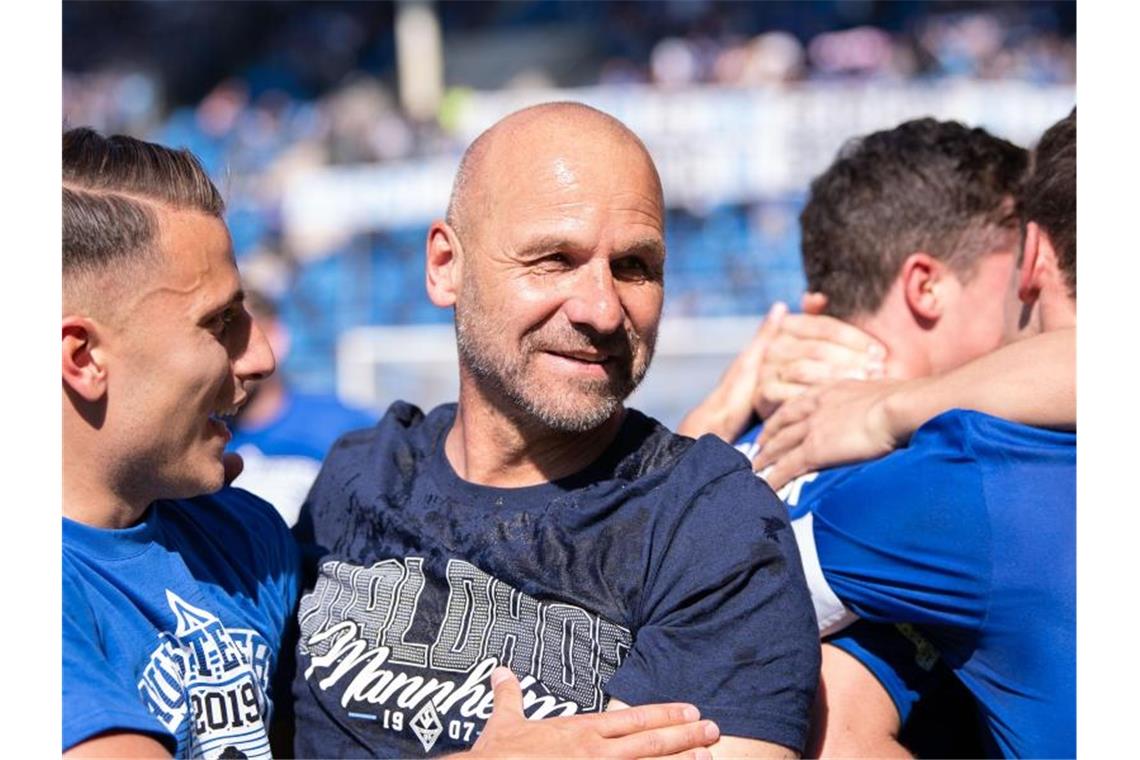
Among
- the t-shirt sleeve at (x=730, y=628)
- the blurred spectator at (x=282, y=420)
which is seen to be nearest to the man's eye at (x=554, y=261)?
the t-shirt sleeve at (x=730, y=628)

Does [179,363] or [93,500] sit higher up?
[179,363]

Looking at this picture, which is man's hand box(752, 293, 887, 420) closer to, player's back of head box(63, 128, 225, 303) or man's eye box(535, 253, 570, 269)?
man's eye box(535, 253, 570, 269)

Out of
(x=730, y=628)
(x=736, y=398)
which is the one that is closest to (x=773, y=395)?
(x=736, y=398)

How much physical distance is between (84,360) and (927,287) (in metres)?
1.78

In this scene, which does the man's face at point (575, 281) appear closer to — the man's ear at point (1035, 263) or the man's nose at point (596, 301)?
the man's nose at point (596, 301)

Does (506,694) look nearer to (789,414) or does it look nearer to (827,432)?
(827,432)

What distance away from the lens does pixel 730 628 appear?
1979 mm

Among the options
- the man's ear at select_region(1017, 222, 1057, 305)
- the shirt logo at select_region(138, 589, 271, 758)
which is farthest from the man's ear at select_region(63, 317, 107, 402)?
the man's ear at select_region(1017, 222, 1057, 305)

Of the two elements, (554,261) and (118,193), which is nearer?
(118,193)

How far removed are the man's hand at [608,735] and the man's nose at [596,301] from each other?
605 millimetres

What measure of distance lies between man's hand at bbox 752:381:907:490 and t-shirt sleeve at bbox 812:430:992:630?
0.31ft

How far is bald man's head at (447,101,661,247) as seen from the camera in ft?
7.50

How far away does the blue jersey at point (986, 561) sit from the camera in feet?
7.38

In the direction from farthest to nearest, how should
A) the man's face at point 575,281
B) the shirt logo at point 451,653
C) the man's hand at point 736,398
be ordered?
the man's hand at point 736,398 < the man's face at point 575,281 < the shirt logo at point 451,653
